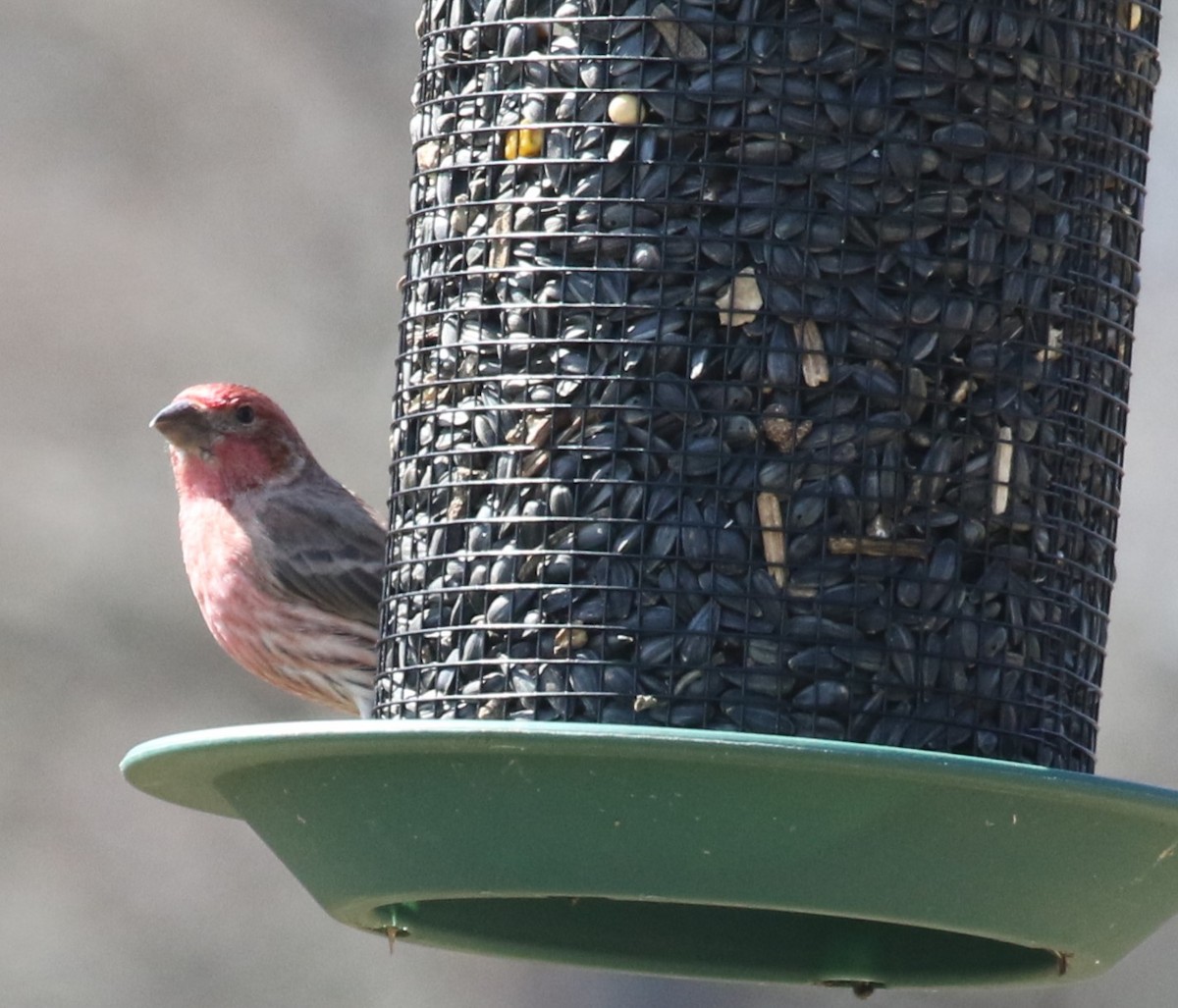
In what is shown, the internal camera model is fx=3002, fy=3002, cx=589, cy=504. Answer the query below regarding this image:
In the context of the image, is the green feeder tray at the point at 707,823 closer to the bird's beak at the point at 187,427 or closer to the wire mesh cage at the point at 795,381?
the wire mesh cage at the point at 795,381

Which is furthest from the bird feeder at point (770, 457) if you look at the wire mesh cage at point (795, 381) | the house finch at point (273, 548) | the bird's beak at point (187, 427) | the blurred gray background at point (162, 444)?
the blurred gray background at point (162, 444)

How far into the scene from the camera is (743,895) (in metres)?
6.10

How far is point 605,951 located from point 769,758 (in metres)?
1.36

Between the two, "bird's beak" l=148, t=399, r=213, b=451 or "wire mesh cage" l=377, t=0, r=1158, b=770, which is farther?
"bird's beak" l=148, t=399, r=213, b=451

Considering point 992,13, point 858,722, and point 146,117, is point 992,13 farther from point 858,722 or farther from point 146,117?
point 146,117

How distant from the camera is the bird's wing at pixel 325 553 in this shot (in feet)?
33.1

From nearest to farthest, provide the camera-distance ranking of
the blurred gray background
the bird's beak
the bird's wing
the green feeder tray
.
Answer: the green feeder tray
the bird's wing
the bird's beak
the blurred gray background

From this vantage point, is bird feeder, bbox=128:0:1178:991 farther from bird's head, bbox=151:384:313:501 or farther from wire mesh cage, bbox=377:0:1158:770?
bird's head, bbox=151:384:313:501

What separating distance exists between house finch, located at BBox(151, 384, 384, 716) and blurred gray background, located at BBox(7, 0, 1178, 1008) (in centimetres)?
721

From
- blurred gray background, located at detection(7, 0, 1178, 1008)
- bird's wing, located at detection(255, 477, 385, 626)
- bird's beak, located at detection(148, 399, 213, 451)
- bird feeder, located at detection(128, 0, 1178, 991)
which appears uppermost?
blurred gray background, located at detection(7, 0, 1178, 1008)

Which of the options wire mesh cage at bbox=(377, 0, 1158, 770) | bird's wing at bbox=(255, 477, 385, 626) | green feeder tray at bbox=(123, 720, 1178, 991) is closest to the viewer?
green feeder tray at bbox=(123, 720, 1178, 991)

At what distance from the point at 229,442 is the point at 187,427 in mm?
162

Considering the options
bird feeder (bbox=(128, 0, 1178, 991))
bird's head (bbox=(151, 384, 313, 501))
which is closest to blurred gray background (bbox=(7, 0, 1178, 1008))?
bird's head (bbox=(151, 384, 313, 501))

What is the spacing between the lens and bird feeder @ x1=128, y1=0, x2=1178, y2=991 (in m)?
6.50
